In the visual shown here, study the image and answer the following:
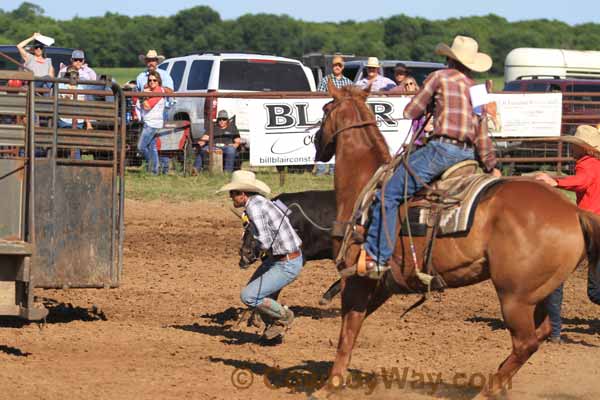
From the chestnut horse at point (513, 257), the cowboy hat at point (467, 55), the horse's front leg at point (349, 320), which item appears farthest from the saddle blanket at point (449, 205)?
the cowboy hat at point (467, 55)

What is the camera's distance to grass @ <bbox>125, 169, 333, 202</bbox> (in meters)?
16.0

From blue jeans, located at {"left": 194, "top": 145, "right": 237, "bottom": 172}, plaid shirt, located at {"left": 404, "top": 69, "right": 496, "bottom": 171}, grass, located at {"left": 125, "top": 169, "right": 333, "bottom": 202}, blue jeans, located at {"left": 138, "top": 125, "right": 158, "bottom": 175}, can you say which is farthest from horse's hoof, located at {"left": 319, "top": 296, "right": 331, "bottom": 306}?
blue jeans, located at {"left": 138, "top": 125, "right": 158, "bottom": 175}

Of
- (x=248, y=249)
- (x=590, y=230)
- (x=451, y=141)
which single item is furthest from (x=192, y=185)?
(x=590, y=230)

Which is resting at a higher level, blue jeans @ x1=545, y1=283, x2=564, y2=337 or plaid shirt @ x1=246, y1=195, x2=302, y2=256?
plaid shirt @ x1=246, y1=195, x2=302, y2=256

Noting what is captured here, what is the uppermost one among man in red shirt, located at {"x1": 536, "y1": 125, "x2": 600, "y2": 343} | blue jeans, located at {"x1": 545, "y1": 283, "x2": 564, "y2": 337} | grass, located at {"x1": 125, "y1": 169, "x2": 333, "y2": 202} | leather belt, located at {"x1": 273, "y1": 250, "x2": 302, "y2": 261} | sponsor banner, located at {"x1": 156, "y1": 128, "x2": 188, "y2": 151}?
man in red shirt, located at {"x1": 536, "y1": 125, "x2": 600, "y2": 343}

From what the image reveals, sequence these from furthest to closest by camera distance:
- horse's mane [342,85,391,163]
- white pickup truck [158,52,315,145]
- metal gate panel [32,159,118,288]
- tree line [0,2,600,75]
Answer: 1. tree line [0,2,600,75]
2. white pickup truck [158,52,315,145]
3. metal gate panel [32,159,118,288]
4. horse's mane [342,85,391,163]

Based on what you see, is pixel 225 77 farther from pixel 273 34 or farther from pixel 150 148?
pixel 273 34

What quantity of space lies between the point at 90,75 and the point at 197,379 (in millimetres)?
10706

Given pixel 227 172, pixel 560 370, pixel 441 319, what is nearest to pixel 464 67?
pixel 560 370

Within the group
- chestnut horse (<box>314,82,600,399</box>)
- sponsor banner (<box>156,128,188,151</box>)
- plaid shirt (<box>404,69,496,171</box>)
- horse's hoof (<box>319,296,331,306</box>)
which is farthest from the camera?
sponsor banner (<box>156,128,188,151</box>)

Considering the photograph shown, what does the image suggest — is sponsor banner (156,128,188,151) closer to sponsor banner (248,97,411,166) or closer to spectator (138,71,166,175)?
spectator (138,71,166,175)

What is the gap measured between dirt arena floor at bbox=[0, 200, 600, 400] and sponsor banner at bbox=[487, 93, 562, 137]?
5526 millimetres

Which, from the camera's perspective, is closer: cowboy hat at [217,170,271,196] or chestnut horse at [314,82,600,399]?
chestnut horse at [314,82,600,399]

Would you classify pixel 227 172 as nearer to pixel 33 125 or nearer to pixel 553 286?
pixel 33 125
